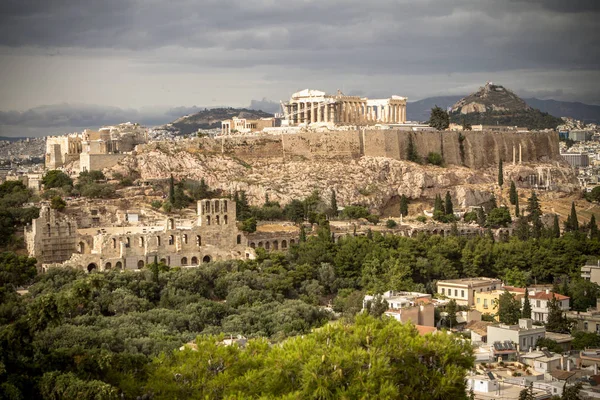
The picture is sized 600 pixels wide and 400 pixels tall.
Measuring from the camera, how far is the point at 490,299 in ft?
149

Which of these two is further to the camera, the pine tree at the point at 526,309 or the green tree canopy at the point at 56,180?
the green tree canopy at the point at 56,180

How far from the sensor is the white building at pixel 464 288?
151 ft

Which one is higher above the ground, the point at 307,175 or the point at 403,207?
the point at 307,175

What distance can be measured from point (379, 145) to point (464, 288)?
26.7 meters

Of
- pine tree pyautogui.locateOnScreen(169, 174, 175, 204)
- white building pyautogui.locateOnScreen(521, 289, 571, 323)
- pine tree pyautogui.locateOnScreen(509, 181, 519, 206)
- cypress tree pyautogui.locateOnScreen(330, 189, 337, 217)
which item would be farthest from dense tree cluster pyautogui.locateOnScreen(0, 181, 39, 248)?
pine tree pyautogui.locateOnScreen(509, 181, 519, 206)

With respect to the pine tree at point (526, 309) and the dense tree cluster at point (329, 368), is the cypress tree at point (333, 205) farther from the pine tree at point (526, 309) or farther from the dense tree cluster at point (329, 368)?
the dense tree cluster at point (329, 368)

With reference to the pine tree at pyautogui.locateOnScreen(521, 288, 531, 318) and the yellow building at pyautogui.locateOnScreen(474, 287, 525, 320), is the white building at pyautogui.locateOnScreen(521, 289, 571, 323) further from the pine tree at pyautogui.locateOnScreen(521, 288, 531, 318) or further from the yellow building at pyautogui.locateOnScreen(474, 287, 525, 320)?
the pine tree at pyautogui.locateOnScreen(521, 288, 531, 318)

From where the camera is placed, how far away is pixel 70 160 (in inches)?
2623

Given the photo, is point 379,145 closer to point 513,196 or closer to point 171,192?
point 513,196

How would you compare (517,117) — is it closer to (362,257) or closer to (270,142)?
(270,142)

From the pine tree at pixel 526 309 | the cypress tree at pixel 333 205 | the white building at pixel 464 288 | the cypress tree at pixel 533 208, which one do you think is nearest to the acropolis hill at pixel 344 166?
the cypress tree at pixel 333 205

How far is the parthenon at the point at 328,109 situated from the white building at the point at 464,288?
29.3m

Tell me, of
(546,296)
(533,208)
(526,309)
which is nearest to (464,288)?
(546,296)

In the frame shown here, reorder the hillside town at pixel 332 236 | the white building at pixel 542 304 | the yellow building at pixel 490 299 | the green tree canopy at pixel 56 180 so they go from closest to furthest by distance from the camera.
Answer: the hillside town at pixel 332 236 → the white building at pixel 542 304 → the yellow building at pixel 490 299 → the green tree canopy at pixel 56 180
